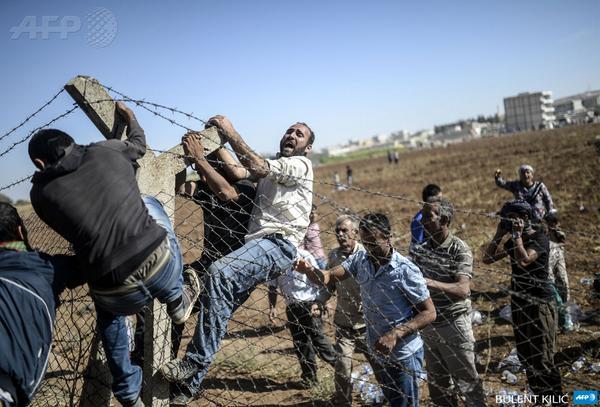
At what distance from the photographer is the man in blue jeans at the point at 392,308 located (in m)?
2.84

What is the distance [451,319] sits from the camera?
11.5 feet

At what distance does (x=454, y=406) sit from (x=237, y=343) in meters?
3.20

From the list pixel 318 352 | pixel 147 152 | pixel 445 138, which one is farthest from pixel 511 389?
pixel 445 138

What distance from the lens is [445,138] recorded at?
12362 centimetres

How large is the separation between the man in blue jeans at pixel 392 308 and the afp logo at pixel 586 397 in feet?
4.42

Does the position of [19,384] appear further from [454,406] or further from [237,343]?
[237,343]

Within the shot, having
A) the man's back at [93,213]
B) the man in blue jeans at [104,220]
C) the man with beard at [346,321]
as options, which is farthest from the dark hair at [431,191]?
the man's back at [93,213]

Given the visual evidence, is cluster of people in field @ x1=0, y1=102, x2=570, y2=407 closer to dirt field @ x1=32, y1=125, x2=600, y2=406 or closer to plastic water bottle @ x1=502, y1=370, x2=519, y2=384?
dirt field @ x1=32, y1=125, x2=600, y2=406

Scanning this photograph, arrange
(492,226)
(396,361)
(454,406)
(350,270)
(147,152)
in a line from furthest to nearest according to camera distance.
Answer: (492,226) < (350,270) < (454,406) < (396,361) < (147,152)

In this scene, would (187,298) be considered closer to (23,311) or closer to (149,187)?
(149,187)

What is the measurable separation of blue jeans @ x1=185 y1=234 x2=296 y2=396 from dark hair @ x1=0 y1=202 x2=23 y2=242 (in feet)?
3.36

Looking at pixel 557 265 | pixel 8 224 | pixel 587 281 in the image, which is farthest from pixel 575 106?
pixel 8 224

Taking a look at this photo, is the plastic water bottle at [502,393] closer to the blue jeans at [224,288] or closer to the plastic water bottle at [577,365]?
the plastic water bottle at [577,365]

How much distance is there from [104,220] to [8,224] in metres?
0.52
